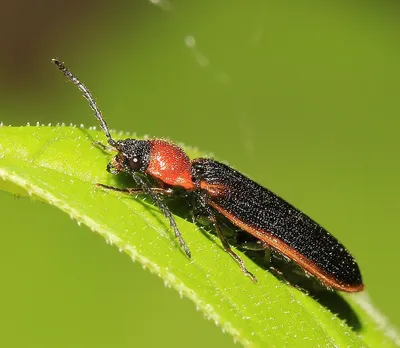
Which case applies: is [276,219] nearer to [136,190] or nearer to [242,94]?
[136,190]

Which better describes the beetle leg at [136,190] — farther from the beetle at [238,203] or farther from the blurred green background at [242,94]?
the blurred green background at [242,94]

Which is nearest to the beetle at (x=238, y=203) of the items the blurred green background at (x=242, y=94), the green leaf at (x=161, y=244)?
the green leaf at (x=161, y=244)

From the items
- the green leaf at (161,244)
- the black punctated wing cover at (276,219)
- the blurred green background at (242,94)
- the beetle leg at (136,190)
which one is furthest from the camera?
the blurred green background at (242,94)

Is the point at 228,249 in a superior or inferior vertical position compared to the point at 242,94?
inferior

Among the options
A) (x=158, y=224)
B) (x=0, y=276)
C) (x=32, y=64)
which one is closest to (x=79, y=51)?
(x=32, y=64)

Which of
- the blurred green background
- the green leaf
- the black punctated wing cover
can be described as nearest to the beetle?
the black punctated wing cover

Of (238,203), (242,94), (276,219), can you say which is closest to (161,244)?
(238,203)
